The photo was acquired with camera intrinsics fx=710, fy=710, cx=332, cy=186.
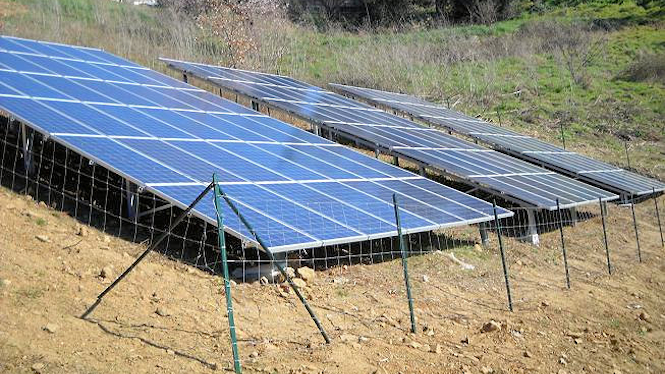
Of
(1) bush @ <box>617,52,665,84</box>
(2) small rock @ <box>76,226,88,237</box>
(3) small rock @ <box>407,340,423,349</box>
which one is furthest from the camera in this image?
(1) bush @ <box>617,52,665,84</box>

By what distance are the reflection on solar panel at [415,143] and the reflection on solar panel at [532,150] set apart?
4.27 ft

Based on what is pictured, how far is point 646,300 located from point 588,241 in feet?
13.8

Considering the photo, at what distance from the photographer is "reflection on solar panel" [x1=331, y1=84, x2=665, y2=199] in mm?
21500

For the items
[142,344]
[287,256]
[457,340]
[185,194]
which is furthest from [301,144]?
[142,344]

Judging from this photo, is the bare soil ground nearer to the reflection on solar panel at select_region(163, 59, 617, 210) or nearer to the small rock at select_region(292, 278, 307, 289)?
the small rock at select_region(292, 278, 307, 289)

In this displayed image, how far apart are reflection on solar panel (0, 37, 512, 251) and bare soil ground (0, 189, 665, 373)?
3.06ft

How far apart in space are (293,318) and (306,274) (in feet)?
4.95

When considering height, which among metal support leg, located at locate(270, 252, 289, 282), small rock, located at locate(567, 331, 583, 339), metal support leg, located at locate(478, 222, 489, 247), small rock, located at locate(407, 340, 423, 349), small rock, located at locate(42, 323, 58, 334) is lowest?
small rock, located at locate(567, 331, 583, 339)

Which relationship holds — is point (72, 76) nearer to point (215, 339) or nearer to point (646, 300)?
point (215, 339)

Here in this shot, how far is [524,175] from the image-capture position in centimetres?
1847

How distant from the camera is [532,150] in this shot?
22.8m

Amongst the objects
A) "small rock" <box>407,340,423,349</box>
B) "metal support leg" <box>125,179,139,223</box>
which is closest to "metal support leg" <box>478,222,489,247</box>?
"small rock" <box>407,340,423,349</box>

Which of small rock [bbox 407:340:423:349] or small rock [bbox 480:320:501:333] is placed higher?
small rock [bbox 407:340:423:349]

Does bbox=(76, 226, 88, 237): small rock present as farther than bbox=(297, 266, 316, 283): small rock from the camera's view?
No
